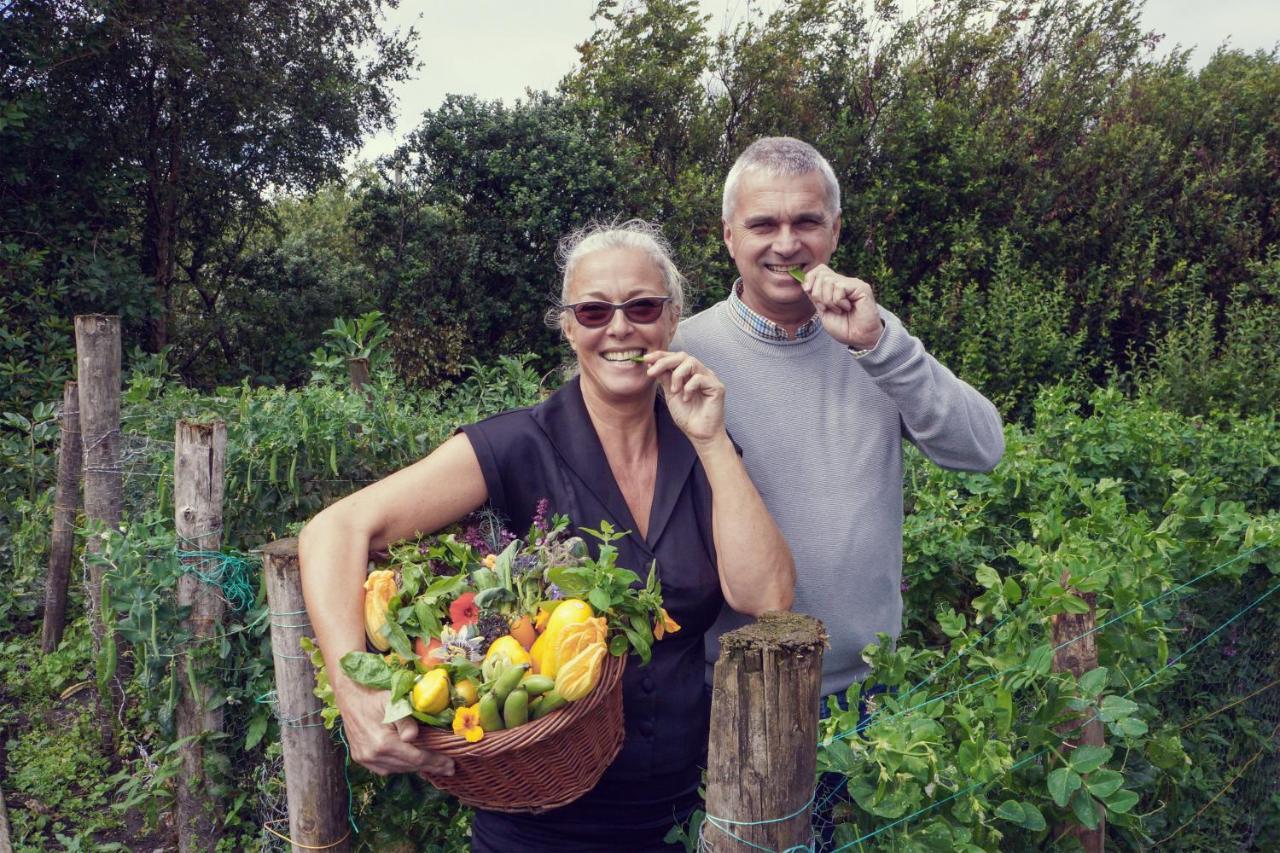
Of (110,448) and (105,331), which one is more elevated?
(105,331)

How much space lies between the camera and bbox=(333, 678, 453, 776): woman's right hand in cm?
132

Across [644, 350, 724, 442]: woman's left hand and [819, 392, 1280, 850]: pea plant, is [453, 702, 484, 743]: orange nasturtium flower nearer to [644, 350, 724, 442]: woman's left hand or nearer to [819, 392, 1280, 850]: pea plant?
[819, 392, 1280, 850]: pea plant

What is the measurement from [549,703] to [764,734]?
12.5 inches

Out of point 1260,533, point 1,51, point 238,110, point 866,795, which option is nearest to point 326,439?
point 866,795

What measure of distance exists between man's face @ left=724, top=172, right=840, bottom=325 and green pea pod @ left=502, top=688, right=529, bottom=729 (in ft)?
3.77

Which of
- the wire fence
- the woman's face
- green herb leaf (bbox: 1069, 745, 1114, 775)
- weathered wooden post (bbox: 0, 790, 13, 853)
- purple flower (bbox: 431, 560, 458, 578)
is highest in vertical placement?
the woman's face

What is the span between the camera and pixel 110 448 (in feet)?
12.7

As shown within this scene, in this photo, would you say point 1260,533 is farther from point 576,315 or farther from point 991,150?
point 991,150

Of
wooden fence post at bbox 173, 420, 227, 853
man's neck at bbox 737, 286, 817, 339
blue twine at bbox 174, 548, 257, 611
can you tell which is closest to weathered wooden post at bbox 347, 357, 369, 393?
wooden fence post at bbox 173, 420, 227, 853

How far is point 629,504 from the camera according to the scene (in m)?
1.79

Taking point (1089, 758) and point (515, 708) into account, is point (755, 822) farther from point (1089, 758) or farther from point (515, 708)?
point (1089, 758)

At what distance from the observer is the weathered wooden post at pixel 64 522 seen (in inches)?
175

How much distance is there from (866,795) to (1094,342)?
359 inches

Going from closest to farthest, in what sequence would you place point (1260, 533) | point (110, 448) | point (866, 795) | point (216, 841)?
point (866, 795), point (1260, 533), point (216, 841), point (110, 448)
